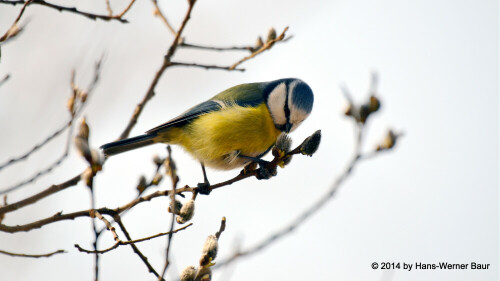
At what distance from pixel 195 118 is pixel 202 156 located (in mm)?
307

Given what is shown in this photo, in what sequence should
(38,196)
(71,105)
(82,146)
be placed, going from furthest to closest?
(71,105)
(38,196)
(82,146)

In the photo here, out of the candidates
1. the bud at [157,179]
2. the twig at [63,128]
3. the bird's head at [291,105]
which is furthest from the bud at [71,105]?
the bird's head at [291,105]

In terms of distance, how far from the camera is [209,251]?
1684 millimetres

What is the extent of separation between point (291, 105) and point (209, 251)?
172 centimetres

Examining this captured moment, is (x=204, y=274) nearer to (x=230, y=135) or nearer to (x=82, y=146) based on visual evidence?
(x=82, y=146)

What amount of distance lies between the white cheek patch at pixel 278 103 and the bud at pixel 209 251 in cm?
167

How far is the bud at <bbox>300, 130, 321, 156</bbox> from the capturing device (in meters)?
2.05

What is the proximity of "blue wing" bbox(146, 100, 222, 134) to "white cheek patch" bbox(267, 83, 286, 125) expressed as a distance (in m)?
0.37

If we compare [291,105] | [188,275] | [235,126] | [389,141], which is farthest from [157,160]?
[291,105]

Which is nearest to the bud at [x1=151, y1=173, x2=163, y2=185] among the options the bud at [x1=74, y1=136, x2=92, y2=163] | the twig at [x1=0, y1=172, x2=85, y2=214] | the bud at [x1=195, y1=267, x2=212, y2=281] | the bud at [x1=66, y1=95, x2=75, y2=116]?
the twig at [x1=0, y1=172, x2=85, y2=214]

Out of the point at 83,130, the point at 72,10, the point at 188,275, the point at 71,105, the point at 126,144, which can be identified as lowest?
the point at 188,275

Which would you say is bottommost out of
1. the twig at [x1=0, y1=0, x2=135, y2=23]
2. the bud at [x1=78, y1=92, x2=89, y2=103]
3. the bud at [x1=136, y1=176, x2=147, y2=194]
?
the bud at [x1=136, y1=176, x2=147, y2=194]

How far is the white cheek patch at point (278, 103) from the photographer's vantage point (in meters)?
3.29

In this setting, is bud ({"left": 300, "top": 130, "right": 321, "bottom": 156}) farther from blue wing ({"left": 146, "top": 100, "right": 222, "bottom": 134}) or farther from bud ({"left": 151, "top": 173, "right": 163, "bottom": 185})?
blue wing ({"left": 146, "top": 100, "right": 222, "bottom": 134})
